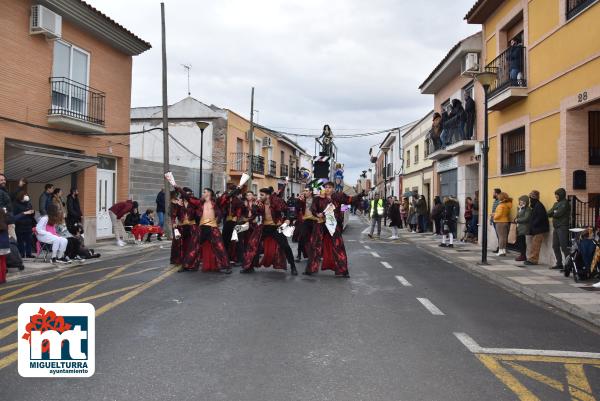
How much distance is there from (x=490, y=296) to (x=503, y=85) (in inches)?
332

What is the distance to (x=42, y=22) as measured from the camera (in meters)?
A: 13.9

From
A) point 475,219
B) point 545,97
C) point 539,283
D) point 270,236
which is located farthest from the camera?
point 475,219

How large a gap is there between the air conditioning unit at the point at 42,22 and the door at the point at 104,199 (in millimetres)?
5205

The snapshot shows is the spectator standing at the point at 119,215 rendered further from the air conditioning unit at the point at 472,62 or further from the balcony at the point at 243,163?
the balcony at the point at 243,163

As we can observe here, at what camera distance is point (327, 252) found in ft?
33.5

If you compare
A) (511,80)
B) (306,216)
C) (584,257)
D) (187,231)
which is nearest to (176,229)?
(187,231)

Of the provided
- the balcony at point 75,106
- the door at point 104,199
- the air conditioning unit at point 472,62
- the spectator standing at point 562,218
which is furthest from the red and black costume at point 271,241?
the air conditioning unit at point 472,62

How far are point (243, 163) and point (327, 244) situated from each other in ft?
92.9

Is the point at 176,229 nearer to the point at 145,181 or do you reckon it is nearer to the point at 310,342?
the point at 310,342

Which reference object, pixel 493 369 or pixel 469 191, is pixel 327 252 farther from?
pixel 469 191

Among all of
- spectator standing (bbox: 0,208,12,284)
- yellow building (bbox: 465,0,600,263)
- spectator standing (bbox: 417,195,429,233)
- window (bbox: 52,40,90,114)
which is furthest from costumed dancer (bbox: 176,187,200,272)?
spectator standing (bbox: 417,195,429,233)

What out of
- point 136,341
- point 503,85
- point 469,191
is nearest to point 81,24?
point 503,85

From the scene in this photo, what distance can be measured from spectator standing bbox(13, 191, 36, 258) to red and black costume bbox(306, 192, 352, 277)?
6.39 meters

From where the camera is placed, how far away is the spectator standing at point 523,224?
1228 centimetres
